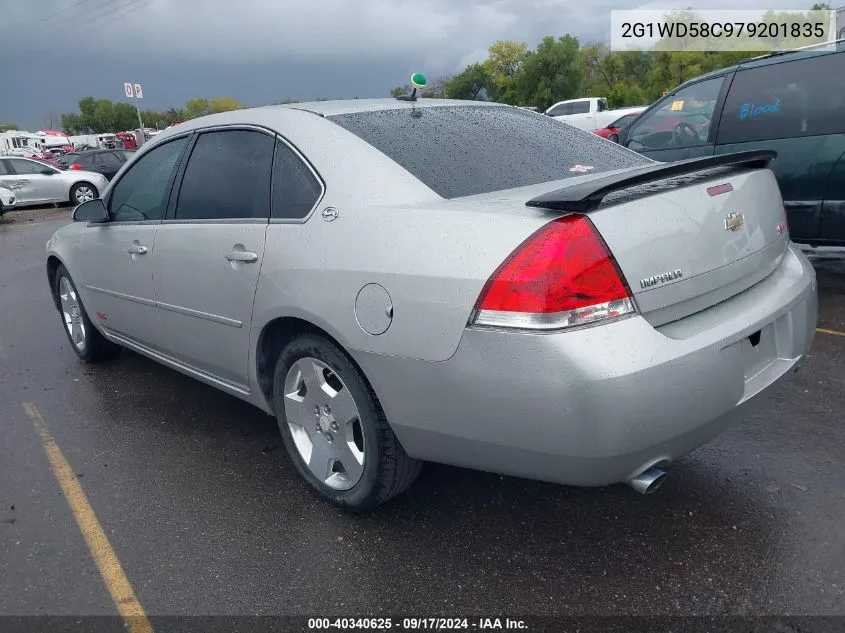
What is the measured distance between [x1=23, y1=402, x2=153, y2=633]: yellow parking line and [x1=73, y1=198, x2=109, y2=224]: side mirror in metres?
1.26

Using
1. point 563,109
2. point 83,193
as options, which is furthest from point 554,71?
point 83,193

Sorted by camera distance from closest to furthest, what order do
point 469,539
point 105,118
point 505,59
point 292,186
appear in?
point 469,539 < point 292,186 < point 505,59 < point 105,118

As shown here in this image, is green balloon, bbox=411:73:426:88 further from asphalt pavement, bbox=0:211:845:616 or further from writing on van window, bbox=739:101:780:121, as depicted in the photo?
writing on van window, bbox=739:101:780:121

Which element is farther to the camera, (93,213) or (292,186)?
(93,213)

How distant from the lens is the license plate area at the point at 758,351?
2.37 metres

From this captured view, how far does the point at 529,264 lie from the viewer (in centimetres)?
Answer: 212

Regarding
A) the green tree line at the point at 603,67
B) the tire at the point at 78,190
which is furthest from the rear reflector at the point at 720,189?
the green tree line at the point at 603,67

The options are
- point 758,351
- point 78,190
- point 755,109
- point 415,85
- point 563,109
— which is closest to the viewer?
point 758,351

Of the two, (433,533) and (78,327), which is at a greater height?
(78,327)

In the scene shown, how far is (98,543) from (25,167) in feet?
63.1

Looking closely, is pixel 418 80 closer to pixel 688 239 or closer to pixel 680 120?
pixel 688 239

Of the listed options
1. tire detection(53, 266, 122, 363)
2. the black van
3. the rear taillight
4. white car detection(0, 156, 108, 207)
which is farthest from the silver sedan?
white car detection(0, 156, 108, 207)

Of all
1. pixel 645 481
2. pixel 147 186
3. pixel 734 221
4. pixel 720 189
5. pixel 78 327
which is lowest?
pixel 645 481

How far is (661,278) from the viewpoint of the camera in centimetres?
221
